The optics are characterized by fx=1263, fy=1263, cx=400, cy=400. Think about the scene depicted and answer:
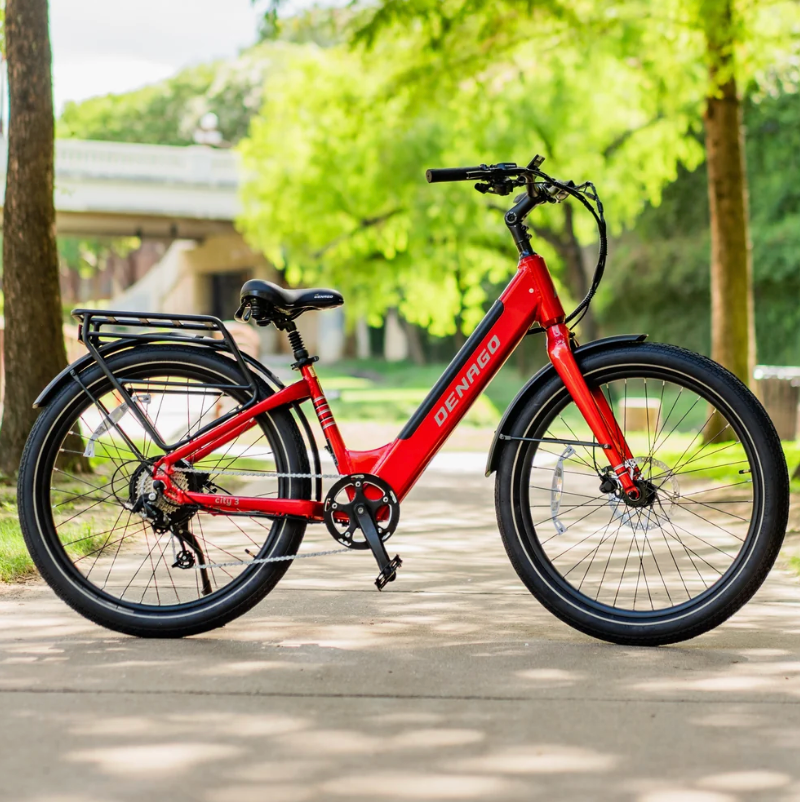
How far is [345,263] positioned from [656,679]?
22454 mm

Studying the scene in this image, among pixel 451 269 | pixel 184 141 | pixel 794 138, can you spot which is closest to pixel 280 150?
pixel 451 269

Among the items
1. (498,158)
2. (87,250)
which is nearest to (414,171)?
(498,158)

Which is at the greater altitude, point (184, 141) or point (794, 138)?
point (184, 141)

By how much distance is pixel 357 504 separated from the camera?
4004mm

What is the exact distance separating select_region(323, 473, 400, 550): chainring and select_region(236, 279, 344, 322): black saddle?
21.9 inches

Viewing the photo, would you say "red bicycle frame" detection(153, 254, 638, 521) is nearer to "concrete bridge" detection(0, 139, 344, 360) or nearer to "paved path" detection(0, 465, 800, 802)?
"paved path" detection(0, 465, 800, 802)

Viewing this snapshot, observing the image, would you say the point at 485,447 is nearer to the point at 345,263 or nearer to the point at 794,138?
the point at 345,263

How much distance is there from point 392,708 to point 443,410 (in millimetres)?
1136

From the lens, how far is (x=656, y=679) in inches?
141

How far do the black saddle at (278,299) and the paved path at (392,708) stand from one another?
1.05 metres

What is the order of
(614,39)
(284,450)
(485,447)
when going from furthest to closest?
1. (485,447)
2. (614,39)
3. (284,450)

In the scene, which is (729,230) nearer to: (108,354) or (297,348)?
(297,348)

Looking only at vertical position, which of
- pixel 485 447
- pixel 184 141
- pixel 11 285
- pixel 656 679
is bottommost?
pixel 485 447

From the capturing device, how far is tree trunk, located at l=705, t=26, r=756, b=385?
12648 mm
